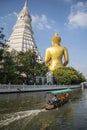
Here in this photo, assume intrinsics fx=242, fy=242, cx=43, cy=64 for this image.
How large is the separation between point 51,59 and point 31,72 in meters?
28.3

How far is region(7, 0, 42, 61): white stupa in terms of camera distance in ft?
234

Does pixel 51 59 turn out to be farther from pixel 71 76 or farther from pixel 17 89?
pixel 17 89

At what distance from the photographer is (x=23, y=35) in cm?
7450

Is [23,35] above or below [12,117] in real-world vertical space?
above

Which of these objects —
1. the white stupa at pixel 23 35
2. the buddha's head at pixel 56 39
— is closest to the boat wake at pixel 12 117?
the white stupa at pixel 23 35

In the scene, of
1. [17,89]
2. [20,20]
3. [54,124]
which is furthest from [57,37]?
[54,124]

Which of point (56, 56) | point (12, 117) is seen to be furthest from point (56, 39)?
point (12, 117)

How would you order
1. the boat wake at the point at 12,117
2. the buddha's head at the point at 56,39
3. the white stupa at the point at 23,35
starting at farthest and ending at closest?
the buddha's head at the point at 56,39 → the white stupa at the point at 23,35 → the boat wake at the point at 12,117

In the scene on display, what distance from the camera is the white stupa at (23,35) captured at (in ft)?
234

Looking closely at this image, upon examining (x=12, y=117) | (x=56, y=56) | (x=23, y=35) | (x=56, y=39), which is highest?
(x=23, y=35)

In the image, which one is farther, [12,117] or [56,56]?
[56,56]

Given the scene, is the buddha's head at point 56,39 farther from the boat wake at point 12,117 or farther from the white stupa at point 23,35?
the boat wake at point 12,117

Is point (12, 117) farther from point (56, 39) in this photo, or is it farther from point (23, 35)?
point (56, 39)

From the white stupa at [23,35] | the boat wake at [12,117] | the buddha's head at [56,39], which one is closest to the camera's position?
the boat wake at [12,117]
